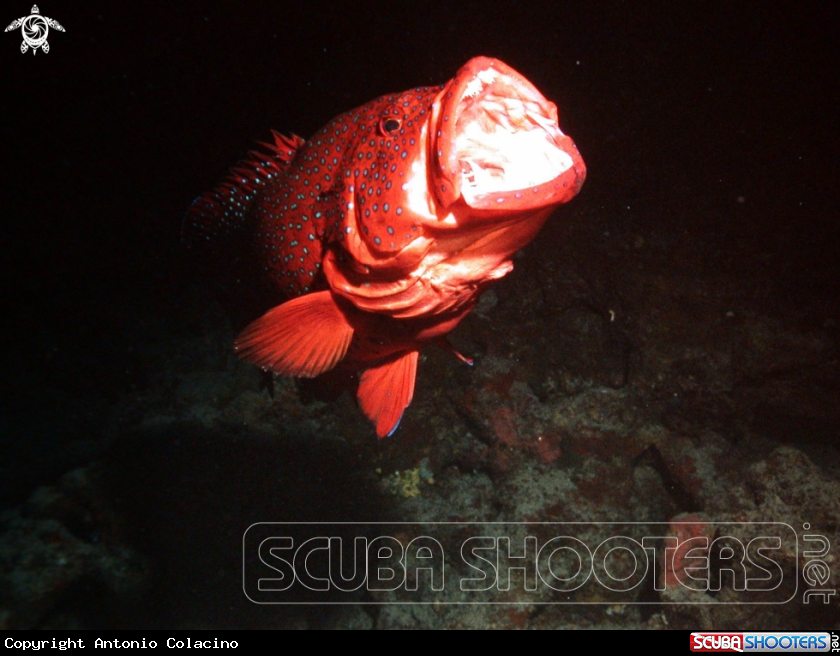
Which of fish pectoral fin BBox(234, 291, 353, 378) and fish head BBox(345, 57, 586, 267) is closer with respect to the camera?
fish head BBox(345, 57, 586, 267)

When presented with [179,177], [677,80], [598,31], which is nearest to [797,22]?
[677,80]

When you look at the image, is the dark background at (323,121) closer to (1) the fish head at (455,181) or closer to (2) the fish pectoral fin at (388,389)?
(2) the fish pectoral fin at (388,389)

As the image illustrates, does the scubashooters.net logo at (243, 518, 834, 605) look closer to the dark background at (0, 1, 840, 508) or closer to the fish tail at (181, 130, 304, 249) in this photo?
the dark background at (0, 1, 840, 508)

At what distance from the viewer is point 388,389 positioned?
2.92 meters

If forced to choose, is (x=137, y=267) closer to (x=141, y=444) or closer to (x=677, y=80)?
(x=141, y=444)

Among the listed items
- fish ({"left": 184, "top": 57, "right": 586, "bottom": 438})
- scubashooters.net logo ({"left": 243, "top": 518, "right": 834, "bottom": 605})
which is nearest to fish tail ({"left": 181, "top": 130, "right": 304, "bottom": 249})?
fish ({"left": 184, "top": 57, "right": 586, "bottom": 438})

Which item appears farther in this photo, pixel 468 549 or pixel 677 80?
pixel 677 80

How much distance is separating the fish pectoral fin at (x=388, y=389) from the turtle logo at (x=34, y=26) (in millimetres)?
5602

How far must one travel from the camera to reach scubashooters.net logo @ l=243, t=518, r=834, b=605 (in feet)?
11.9

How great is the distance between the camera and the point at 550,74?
16.3ft

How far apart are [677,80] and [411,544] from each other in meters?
6.01

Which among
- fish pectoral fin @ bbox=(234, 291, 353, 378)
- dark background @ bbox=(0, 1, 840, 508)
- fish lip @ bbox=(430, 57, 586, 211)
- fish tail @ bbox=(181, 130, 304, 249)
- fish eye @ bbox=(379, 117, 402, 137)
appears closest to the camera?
fish lip @ bbox=(430, 57, 586, 211)

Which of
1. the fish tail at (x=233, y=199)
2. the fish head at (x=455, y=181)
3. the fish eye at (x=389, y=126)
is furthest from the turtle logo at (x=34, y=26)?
the fish eye at (x=389, y=126)

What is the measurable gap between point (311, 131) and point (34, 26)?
3.15 metres
